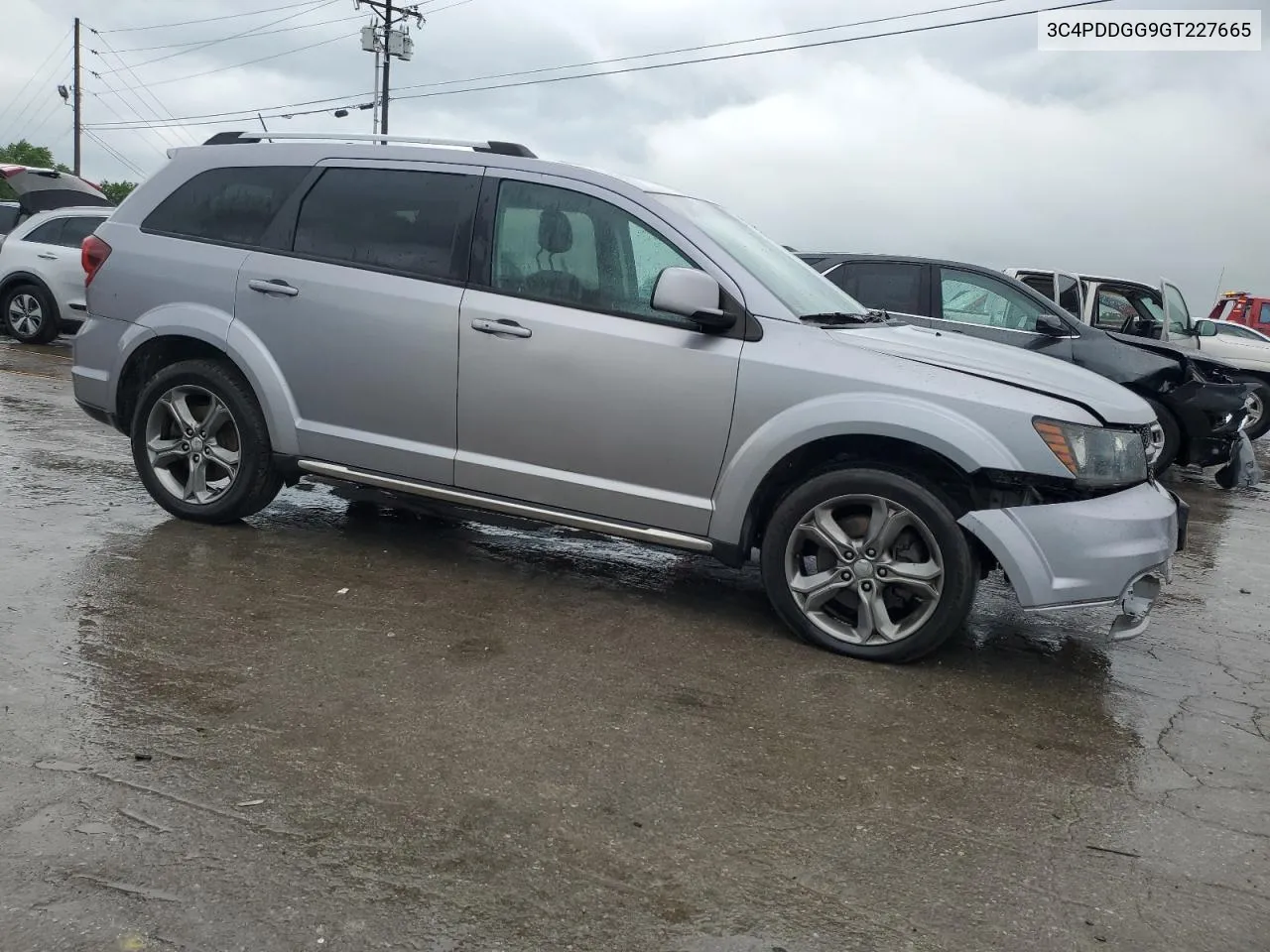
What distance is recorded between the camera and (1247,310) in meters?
31.4

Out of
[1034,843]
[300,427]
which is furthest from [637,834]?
[300,427]

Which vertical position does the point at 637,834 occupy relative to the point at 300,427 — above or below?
below

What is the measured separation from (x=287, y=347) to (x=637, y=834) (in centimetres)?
331

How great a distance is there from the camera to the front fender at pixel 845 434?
→ 4.24 metres

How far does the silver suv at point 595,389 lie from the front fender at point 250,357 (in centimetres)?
2

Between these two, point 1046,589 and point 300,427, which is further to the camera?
point 300,427

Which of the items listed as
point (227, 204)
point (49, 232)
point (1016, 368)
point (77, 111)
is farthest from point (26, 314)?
point (77, 111)

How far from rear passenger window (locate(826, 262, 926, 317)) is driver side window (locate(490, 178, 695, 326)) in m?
5.13

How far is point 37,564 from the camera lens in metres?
4.92

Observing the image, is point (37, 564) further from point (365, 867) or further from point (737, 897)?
point (737, 897)

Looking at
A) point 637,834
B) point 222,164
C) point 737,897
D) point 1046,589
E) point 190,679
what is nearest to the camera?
point 737,897

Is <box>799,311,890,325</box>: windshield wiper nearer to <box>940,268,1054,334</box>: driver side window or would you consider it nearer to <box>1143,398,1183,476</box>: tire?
<box>940,268,1054,334</box>: driver side window

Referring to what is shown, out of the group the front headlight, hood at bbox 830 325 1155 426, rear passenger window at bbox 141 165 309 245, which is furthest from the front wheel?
rear passenger window at bbox 141 165 309 245

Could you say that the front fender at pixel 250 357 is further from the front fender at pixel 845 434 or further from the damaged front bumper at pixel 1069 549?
the damaged front bumper at pixel 1069 549
